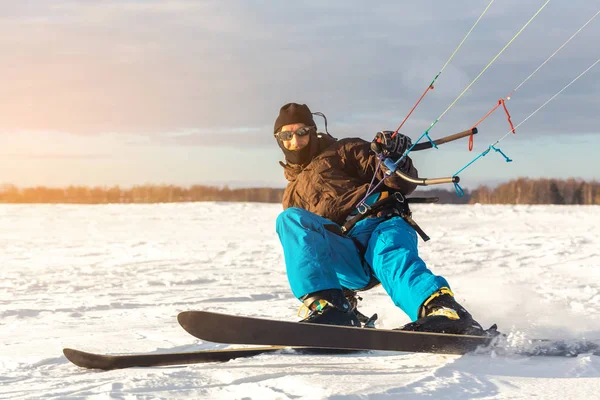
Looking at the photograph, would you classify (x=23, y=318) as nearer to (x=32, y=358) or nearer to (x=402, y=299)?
(x=32, y=358)

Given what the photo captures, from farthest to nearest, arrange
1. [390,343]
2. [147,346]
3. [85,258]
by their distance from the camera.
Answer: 1. [85,258]
2. [147,346]
3. [390,343]

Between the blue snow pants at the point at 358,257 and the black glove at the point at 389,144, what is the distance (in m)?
0.41

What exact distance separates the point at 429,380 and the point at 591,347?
1.08m

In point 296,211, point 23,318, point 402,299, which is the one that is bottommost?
point 23,318

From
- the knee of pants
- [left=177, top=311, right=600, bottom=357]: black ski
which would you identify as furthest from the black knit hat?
[left=177, top=311, right=600, bottom=357]: black ski

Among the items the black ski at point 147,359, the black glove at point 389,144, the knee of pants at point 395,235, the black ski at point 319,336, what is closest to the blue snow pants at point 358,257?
the knee of pants at point 395,235

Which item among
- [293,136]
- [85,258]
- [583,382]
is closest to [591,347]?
[583,382]

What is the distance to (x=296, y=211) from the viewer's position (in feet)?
11.5

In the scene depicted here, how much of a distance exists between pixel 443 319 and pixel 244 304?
2670 millimetres

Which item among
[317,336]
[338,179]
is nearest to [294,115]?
[338,179]

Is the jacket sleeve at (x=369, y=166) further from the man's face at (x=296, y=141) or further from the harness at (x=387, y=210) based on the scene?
the man's face at (x=296, y=141)

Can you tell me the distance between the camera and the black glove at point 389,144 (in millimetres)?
3508

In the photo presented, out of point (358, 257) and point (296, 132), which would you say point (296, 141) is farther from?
point (358, 257)

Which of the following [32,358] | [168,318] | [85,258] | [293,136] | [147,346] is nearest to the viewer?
[32,358]
